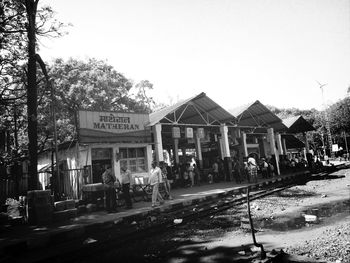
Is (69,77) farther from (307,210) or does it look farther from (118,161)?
(307,210)

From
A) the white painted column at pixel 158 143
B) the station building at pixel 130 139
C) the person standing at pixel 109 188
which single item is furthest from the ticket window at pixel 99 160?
the person standing at pixel 109 188

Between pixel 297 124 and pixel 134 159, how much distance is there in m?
19.5

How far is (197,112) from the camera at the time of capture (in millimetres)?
19844

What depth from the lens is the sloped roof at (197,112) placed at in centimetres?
1747

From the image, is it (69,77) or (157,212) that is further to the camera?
(69,77)

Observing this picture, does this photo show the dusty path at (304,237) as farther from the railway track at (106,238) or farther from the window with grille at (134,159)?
the window with grille at (134,159)

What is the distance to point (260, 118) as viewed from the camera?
24078 mm

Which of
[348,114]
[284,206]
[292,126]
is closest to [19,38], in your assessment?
[284,206]

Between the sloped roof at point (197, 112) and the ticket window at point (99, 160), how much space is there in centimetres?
316

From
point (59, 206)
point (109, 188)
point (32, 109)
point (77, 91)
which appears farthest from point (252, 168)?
point (77, 91)

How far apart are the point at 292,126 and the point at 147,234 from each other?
23.9 metres

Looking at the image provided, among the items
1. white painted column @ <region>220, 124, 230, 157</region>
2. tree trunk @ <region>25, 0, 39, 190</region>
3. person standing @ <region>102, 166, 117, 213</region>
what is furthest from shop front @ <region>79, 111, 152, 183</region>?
white painted column @ <region>220, 124, 230, 157</region>

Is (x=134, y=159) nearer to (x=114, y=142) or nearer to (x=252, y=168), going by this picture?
→ (x=114, y=142)

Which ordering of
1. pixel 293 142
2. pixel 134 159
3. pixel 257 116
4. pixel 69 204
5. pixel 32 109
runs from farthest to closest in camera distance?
pixel 293 142 < pixel 257 116 < pixel 134 159 < pixel 32 109 < pixel 69 204
